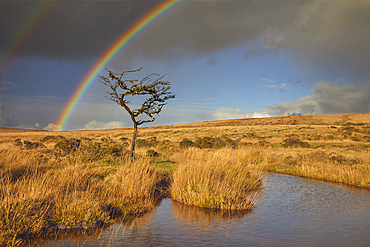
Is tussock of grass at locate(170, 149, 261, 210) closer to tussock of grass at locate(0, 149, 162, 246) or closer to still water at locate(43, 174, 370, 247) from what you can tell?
still water at locate(43, 174, 370, 247)

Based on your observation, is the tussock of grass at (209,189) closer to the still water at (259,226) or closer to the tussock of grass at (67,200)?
the still water at (259,226)

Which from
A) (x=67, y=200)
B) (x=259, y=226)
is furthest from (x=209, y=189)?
(x=67, y=200)

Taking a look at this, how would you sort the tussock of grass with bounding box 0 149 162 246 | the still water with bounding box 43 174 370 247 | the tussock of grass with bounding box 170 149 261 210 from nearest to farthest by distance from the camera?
the tussock of grass with bounding box 0 149 162 246
the still water with bounding box 43 174 370 247
the tussock of grass with bounding box 170 149 261 210

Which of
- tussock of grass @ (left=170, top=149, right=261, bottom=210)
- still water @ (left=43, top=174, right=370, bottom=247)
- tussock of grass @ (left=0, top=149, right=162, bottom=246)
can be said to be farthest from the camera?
tussock of grass @ (left=170, top=149, right=261, bottom=210)

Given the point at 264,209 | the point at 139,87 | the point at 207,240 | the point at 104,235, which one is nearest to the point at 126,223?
the point at 104,235

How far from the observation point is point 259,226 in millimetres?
8055

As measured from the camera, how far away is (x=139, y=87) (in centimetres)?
1363

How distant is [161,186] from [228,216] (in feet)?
14.8

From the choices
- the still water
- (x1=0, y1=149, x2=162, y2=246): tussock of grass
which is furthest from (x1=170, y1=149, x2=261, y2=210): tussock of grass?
(x1=0, y1=149, x2=162, y2=246): tussock of grass

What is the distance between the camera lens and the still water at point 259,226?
6859 mm

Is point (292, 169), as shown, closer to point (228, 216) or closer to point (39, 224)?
point (228, 216)

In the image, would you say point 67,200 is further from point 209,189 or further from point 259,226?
point 259,226

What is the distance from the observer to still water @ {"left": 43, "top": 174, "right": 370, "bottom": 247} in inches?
270

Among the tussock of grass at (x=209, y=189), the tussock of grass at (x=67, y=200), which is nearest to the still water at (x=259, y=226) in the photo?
the tussock of grass at (x=209, y=189)
